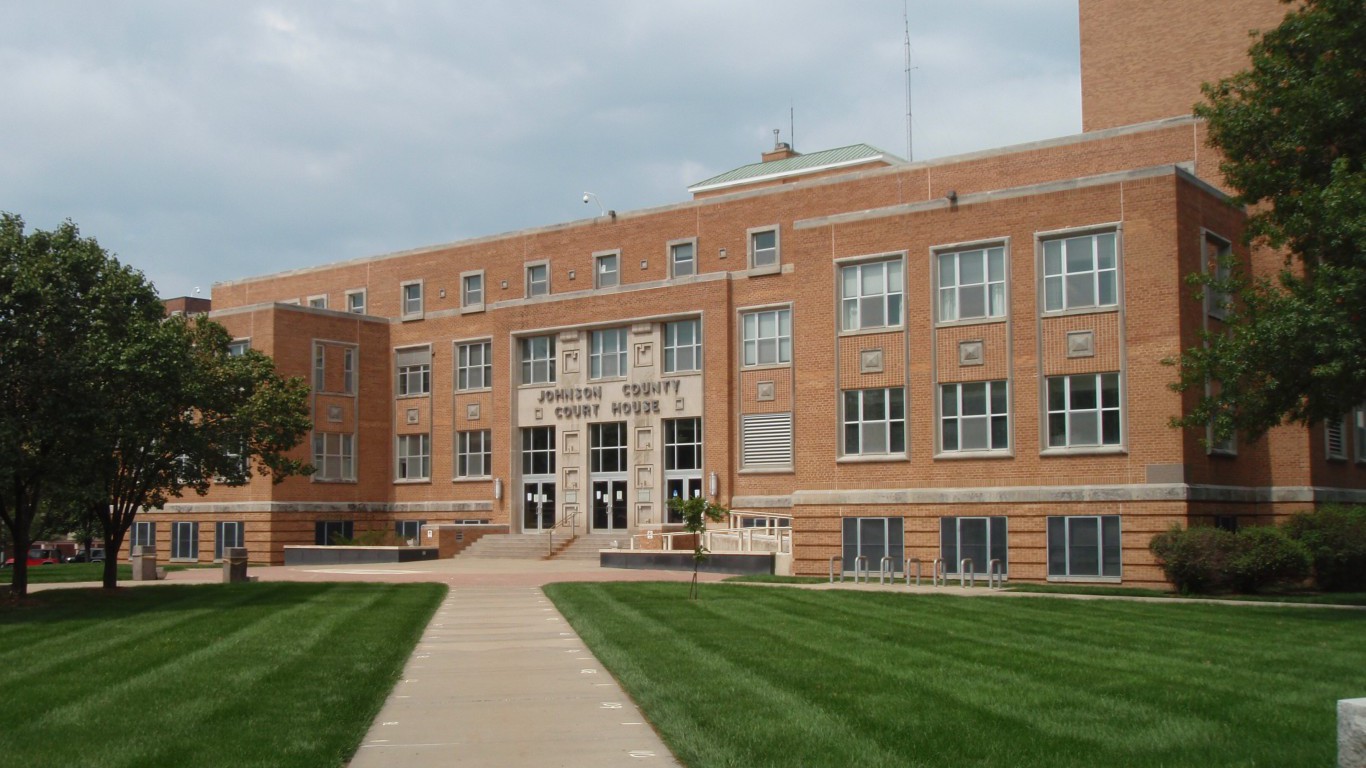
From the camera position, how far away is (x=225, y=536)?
54.3m

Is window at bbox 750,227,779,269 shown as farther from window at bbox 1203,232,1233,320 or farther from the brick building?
window at bbox 1203,232,1233,320

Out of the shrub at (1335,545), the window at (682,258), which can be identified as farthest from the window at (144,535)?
the shrub at (1335,545)

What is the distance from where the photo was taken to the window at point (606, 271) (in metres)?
53.6

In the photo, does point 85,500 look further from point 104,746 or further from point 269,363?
point 104,746

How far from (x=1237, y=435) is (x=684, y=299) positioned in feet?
67.5

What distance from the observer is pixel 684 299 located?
160 feet

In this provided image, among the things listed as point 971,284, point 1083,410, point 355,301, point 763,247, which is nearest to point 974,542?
point 1083,410

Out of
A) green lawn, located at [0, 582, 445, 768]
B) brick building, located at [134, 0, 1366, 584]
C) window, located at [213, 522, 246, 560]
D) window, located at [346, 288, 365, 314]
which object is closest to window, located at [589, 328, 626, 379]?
brick building, located at [134, 0, 1366, 584]

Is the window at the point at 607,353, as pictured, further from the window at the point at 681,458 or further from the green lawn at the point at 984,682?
the green lawn at the point at 984,682

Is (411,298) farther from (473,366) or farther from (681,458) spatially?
(681,458)

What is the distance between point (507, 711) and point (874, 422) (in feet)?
82.7

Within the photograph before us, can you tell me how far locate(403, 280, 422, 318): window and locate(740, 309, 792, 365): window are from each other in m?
18.1

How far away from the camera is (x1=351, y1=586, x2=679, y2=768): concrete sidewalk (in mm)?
9922

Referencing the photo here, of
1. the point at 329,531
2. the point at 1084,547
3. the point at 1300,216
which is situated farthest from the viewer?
the point at 329,531
